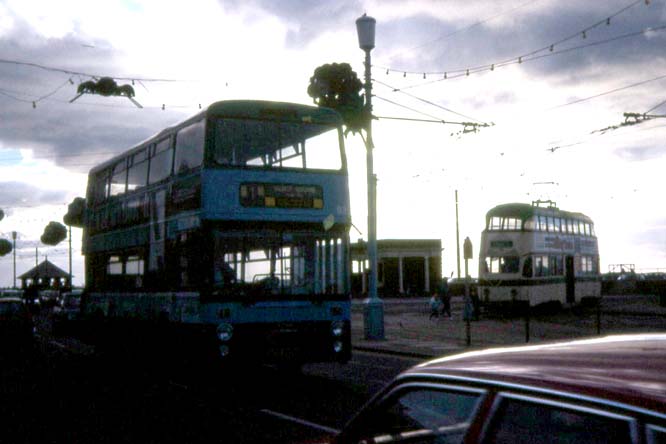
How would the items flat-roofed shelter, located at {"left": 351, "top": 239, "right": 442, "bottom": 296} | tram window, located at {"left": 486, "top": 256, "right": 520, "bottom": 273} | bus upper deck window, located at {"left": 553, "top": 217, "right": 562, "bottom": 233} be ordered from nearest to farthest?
tram window, located at {"left": 486, "top": 256, "right": 520, "bottom": 273}, bus upper deck window, located at {"left": 553, "top": 217, "right": 562, "bottom": 233}, flat-roofed shelter, located at {"left": 351, "top": 239, "right": 442, "bottom": 296}

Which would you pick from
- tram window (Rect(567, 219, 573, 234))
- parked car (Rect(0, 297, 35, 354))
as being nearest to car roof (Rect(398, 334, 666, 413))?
parked car (Rect(0, 297, 35, 354))

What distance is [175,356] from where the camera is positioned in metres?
16.3

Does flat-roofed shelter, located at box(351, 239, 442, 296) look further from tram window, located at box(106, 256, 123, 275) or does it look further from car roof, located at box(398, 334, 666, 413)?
car roof, located at box(398, 334, 666, 413)

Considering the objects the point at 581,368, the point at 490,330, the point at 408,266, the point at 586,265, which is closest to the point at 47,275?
the point at 408,266

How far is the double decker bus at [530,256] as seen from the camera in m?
41.6

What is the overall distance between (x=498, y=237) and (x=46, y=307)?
5436 centimetres

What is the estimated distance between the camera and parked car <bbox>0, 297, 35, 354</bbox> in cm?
2573

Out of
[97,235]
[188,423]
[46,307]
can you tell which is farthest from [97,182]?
[46,307]

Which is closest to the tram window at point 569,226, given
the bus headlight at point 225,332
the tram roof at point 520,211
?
the tram roof at point 520,211

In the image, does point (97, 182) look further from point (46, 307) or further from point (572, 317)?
point (46, 307)

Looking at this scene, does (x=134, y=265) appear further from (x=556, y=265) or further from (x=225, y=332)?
(x=556, y=265)

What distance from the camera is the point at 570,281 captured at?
4541cm

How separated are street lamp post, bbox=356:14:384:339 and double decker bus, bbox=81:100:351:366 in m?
10.7

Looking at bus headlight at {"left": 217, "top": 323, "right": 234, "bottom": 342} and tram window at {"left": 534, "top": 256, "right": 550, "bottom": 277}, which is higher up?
tram window at {"left": 534, "top": 256, "right": 550, "bottom": 277}
